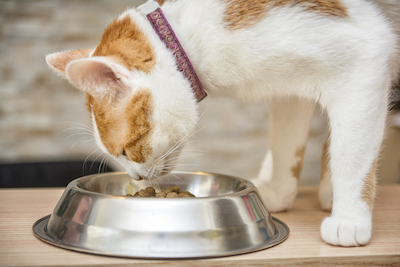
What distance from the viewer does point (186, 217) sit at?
0.68 metres

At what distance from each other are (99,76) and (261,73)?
335 mm

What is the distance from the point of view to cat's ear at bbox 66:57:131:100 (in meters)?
0.73

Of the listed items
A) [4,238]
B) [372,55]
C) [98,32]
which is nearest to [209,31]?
[372,55]

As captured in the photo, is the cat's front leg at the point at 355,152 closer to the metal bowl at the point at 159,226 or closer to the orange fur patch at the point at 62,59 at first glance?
the metal bowl at the point at 159,226

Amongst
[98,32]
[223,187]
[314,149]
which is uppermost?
[98,32]

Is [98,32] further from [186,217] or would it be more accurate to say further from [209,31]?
[186,217]

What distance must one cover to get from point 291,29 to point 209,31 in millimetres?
170

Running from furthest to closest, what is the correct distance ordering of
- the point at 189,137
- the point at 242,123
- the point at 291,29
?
the point at 242,123 → the point at 189,137 → the point at 291,29

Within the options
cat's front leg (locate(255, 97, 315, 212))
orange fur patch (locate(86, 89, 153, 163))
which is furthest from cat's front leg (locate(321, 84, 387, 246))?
orange fur patch (locate(86, 89, 153, 163))

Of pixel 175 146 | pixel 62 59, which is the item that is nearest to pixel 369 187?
pixel 175 146

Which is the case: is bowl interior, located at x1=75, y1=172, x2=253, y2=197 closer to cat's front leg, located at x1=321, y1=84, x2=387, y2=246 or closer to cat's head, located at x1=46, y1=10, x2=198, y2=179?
cat's head, located at x1=46, y1=10, x2=198, y2=179

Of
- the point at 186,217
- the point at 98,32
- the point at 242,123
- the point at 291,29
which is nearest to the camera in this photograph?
the point at 186,217

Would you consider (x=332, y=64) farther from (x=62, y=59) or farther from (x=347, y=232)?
(x=62, y=59)

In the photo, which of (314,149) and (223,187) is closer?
(223,187)
